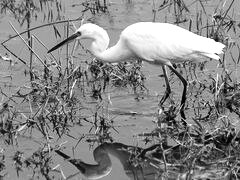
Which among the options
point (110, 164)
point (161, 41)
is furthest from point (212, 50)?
point (110, 164)

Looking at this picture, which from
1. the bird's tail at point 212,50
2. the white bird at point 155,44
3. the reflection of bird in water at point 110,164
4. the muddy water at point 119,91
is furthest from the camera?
the white bird at point 155,44

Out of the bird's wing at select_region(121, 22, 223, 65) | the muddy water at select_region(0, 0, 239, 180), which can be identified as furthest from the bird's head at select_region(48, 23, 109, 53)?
the muddy water at select_region(0, 0, 239, 180)

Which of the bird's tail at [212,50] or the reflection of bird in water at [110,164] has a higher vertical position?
the bird's tail at [212,50]

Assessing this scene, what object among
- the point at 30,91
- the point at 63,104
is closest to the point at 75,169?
the point at 63,104

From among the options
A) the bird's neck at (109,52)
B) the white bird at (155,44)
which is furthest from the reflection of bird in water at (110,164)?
the bird's neck at (109,52)

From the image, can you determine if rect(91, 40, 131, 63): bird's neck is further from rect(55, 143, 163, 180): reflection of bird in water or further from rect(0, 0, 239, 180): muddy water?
rect(55, 143, 163, 180): reflection of bird in water

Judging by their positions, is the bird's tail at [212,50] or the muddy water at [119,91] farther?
the bird's tail at [212,50]

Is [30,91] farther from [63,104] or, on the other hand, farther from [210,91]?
[210,91]

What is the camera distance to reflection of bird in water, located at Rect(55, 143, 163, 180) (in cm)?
661

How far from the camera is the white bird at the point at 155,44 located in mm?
8133

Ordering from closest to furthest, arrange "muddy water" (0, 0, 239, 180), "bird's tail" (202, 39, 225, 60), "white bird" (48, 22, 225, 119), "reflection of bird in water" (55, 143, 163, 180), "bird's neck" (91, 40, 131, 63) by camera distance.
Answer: "reflection of bird in water" (55, 143, 163, 180) → "muddy water" (0, 0, 239, 180) → "bird's tail" (202, 39, 225, 60) → "white bird" (48, 22, 225, 119) → "bird's neck" (91, 40, 131, 63)

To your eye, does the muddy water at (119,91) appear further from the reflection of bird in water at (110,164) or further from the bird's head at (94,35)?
the bird's head at (94,35)

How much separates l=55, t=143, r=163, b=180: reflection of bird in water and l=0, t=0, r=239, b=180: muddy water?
0.06 m

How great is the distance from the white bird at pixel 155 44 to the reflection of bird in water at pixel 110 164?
116 centimetres
